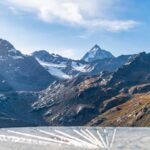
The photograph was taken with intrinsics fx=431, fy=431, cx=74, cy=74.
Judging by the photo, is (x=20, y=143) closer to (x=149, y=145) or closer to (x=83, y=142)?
(x=83, y=142)

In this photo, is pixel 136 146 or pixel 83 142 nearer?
pixel 136 146

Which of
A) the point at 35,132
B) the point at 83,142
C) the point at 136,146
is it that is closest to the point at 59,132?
the point at 35,132

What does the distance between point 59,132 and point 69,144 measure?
2081 centimetres

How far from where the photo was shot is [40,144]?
288 ft

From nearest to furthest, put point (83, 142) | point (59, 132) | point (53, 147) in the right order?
point (53, 147) < point (83, 142) < point (59, 132)

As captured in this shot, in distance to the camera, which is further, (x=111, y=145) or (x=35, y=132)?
(x=35, y=132)

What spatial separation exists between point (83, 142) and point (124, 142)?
335 inches

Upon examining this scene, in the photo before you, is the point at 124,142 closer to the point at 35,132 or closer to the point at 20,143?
the point at 20,143

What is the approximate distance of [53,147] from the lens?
274ft

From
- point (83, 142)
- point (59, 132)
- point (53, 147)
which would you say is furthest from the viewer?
point (59, 132)

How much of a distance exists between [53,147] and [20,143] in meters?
9.52

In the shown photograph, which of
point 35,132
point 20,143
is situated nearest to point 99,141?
point 20,143

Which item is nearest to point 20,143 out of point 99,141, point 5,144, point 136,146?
point 5,144

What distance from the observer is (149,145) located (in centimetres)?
8438
